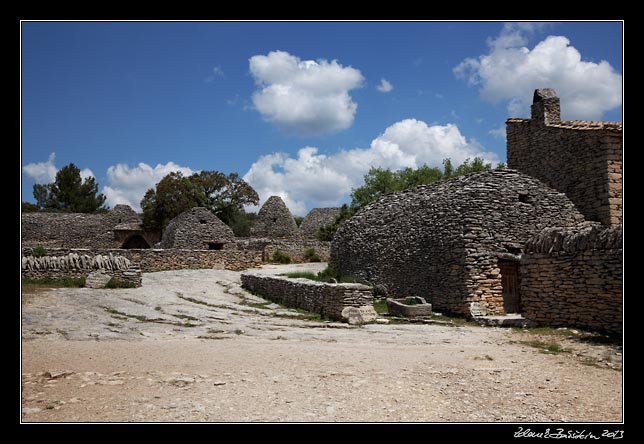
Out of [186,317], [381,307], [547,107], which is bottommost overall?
[381,307]

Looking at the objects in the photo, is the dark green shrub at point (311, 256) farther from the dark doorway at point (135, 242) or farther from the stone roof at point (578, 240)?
the stone roof at point (578, 240)

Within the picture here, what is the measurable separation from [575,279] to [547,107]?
31.9ft

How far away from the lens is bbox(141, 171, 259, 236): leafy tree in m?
41.4

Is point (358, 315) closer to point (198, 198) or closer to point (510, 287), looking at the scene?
point (510, 287)

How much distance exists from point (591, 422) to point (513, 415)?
2.65 ft

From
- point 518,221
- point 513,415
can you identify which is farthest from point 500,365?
point 518,221

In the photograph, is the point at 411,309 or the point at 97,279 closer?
the point at 411,309

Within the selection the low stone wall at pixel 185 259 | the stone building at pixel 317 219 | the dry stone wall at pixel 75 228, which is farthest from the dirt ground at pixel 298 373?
the stone building at pixel 317 219

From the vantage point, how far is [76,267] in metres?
18.9

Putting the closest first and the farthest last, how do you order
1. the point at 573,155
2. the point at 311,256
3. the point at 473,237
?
the point at 473,237 < the point at 573,155 < the point at 311,256

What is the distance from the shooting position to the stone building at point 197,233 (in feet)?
109

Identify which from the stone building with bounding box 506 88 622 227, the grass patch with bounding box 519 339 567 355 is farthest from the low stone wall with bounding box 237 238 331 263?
the grass patch with bounding box 519 339 567 355

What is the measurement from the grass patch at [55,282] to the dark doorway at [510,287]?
14.4 metres

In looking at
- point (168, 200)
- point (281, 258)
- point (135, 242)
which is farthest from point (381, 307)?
point (135, 242)
